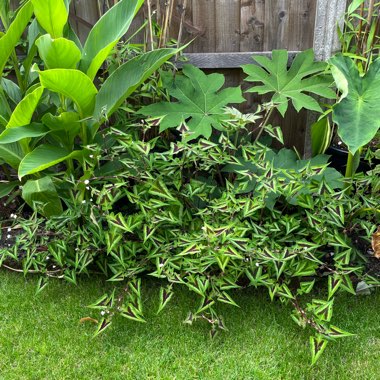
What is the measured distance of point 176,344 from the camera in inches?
84.0

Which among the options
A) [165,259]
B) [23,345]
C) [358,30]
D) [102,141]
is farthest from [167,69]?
[23,345]

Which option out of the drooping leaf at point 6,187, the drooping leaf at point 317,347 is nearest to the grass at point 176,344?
the drooping leaf at point 317,347

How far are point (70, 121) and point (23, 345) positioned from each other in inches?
42.6

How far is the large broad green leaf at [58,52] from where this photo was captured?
2.21m

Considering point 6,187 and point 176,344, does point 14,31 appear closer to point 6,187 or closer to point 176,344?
point 6,187

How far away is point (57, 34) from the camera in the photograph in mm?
2439

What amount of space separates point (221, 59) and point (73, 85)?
1.14m

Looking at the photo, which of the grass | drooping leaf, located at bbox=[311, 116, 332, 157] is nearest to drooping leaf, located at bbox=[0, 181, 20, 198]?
the grass

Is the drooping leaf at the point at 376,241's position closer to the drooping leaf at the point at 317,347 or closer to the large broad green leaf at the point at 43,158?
the drooping leaf at the point at 317,347

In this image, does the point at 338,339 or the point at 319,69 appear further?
the point at 319,69

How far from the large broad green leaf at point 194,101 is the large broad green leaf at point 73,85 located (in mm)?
392

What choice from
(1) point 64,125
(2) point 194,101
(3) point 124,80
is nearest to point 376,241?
(2) point 194,101

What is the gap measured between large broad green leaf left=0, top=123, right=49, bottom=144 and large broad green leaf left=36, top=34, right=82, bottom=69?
319mm

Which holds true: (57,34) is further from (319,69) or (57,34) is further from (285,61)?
(319,69)
